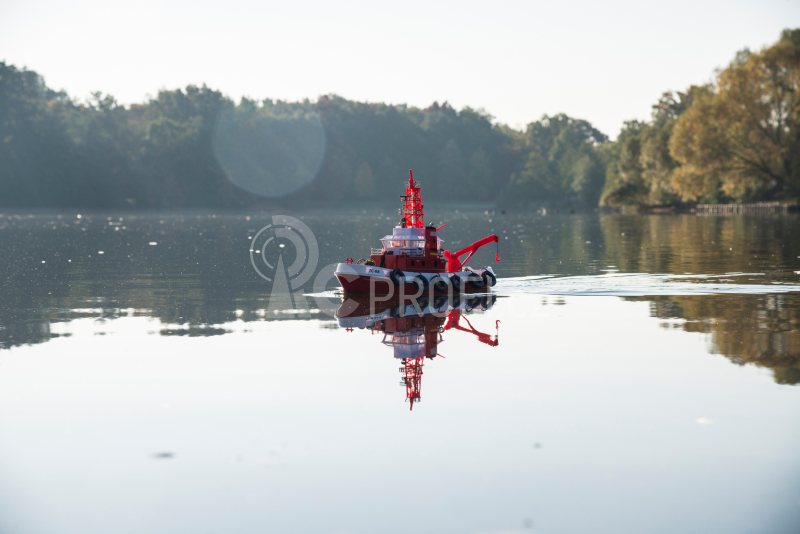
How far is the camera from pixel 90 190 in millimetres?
195875

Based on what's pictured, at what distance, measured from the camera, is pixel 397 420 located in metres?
14.7

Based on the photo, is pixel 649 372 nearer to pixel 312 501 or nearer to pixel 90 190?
pixel 312 501

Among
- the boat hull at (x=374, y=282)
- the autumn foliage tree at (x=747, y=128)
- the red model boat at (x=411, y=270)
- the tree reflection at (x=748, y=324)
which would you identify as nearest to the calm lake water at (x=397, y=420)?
the tree reflection at (x=748, y=324)

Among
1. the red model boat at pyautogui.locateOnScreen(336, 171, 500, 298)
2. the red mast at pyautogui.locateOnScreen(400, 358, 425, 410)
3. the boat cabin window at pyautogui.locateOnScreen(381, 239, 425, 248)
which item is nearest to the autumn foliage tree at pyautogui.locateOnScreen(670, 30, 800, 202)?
the red model boat at pyautogui.locateOnScreen(336, 171, 500, 298)

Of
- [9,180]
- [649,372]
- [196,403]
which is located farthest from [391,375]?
[9,180]

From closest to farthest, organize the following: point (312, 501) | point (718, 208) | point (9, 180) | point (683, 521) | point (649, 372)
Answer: point (683, 521), point (312, 501), point (649, 372), point (718, 208), point (9, 180)

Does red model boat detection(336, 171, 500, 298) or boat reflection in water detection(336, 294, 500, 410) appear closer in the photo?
boat reflection in water detection(336, 294, 500, 410)

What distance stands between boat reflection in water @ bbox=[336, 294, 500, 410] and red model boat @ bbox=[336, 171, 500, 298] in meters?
0.69

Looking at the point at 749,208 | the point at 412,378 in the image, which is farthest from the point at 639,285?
the point at 749,208

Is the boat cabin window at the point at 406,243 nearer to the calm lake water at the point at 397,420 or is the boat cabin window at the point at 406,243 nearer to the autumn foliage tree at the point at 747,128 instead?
the calm lake water at the point at 397,420

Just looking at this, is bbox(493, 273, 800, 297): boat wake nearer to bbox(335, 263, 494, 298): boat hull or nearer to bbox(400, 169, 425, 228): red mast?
bbox(335, 263, 494, 298): boat hull

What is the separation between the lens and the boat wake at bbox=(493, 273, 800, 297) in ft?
111

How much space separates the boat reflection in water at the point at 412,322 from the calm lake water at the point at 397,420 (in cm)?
27

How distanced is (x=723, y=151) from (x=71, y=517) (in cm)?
12911
